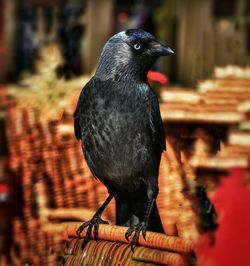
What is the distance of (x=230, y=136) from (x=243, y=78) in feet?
2.14

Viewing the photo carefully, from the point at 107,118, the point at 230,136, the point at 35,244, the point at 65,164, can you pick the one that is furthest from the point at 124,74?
the point at 35,244

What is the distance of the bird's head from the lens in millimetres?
2783

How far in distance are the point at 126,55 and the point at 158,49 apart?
13 centimetres

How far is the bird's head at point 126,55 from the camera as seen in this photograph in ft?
9.13

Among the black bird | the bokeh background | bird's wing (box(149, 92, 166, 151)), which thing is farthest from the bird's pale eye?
the bokeh background

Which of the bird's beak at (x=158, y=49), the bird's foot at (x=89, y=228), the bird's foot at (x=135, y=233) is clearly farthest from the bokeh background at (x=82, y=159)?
the bird's beak at (x=158, y=49)

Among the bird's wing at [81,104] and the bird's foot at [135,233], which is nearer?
the bird's foot at [135,233]

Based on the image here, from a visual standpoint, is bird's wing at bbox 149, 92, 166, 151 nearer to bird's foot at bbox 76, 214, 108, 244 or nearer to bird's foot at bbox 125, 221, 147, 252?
bird's foot at bbox 76, 214, 108, 244

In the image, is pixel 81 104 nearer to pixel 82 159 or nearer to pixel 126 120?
pixel 126 120

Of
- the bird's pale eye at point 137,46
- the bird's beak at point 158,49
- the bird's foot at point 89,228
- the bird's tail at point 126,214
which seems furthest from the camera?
the bird's tail at point 126,214

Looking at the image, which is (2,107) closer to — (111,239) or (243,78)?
(243,78)

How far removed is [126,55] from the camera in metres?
2.83

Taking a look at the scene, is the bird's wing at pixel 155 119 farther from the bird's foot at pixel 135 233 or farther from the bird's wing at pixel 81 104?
the bird's foot at pixel 135 233

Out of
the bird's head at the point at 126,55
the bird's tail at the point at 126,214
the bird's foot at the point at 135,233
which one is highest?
the bird's head at the point at 126,55
